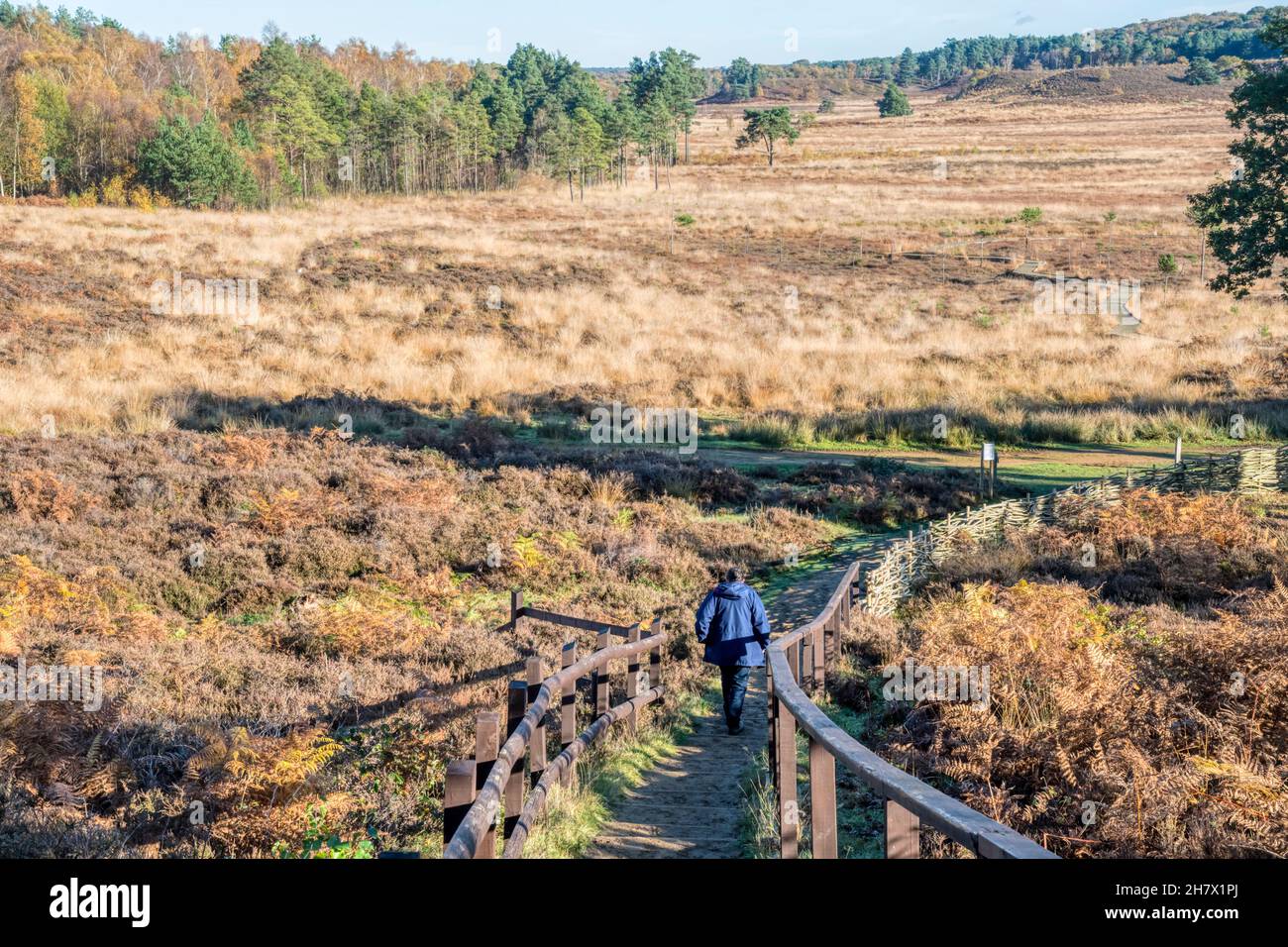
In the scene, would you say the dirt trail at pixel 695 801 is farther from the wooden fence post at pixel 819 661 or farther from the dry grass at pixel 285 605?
the dry grass at pixel 285 605

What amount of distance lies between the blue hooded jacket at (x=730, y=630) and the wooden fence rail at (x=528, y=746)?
65cm

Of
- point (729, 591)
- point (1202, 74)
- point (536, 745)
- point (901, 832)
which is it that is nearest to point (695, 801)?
point (536, 745)

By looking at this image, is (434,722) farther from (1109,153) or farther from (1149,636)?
(1109,153)

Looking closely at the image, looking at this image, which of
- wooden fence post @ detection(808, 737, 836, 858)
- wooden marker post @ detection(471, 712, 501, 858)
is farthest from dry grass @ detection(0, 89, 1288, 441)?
wooden fence post @ detection(808, 737, 836, 858)

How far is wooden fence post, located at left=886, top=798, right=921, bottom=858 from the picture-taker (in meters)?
3.52

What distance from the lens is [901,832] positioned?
3.56 metres

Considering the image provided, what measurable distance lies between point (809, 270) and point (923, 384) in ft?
74.3

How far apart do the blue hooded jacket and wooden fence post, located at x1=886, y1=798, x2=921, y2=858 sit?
540 cm

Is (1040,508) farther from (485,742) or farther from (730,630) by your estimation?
(485,742)

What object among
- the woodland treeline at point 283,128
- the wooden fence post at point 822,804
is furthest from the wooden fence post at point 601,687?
the woodland treeline at point 283,128

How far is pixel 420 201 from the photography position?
78.1m

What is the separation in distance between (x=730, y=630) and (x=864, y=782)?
166 inches

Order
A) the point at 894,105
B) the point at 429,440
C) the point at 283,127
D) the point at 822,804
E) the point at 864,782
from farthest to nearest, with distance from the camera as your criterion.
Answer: the point at 894,105 < the point at 283,127 < the point at 429,440 < the point at 864,782 < the point at 822,804
